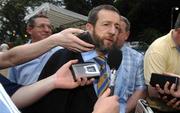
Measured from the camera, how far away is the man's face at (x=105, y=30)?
11.4 feet

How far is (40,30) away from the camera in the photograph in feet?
21.0

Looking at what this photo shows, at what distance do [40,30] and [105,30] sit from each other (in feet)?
9.45

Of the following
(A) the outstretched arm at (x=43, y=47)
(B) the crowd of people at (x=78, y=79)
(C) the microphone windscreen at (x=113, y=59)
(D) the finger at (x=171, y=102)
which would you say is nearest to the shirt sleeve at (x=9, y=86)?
(B) the crowd of people at (x=78, y=79)

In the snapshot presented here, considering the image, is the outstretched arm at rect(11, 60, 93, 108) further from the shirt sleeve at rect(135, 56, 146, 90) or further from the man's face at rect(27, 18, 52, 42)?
the man's face at rect(27, 18, 52, 42)

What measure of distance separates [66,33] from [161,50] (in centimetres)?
193

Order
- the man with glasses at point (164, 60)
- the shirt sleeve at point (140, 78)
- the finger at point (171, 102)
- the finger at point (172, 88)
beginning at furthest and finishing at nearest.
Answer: the shirt sleeve at point (140, 78), the man with glasses at point (164, 60), the finger at point (171, 102), the finger at point (172, 88)

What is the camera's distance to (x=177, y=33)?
14.7ft

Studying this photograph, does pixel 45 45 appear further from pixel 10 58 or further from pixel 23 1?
pixel 23 1

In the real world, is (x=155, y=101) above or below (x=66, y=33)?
below

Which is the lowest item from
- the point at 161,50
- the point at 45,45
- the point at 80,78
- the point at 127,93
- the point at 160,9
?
the point at 160,9

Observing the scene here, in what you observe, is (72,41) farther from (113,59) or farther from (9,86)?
(113,59)

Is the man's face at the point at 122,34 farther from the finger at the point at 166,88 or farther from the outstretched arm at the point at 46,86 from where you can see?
the outstretched arm at the point at 46,86

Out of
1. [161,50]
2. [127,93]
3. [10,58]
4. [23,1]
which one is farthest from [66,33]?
[23,1]

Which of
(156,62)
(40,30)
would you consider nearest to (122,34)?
(156,62)
